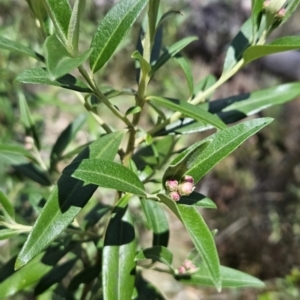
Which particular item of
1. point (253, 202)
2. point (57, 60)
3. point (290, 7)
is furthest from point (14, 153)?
point (253, 202)

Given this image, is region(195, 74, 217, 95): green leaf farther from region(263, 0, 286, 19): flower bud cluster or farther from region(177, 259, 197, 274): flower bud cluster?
region(177, 259, 197, 274): flower bud cluster

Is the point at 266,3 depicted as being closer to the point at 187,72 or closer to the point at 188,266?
the point at 187,72

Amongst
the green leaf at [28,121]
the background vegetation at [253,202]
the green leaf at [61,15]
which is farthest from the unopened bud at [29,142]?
the background vegetation at [253,202]

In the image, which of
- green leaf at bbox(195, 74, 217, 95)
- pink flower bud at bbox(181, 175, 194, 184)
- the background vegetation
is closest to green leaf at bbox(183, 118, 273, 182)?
pink flower bud at bbox(181, 175, 194, 184)

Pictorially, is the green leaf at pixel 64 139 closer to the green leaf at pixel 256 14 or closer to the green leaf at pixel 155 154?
the green leaf at pixel 155 154

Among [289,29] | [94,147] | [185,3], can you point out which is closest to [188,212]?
[94,147]

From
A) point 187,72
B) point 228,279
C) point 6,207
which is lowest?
point 228,279

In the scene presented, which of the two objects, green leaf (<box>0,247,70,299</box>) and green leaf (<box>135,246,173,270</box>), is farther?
green leaf (<box>0,247,70,299</box>)
